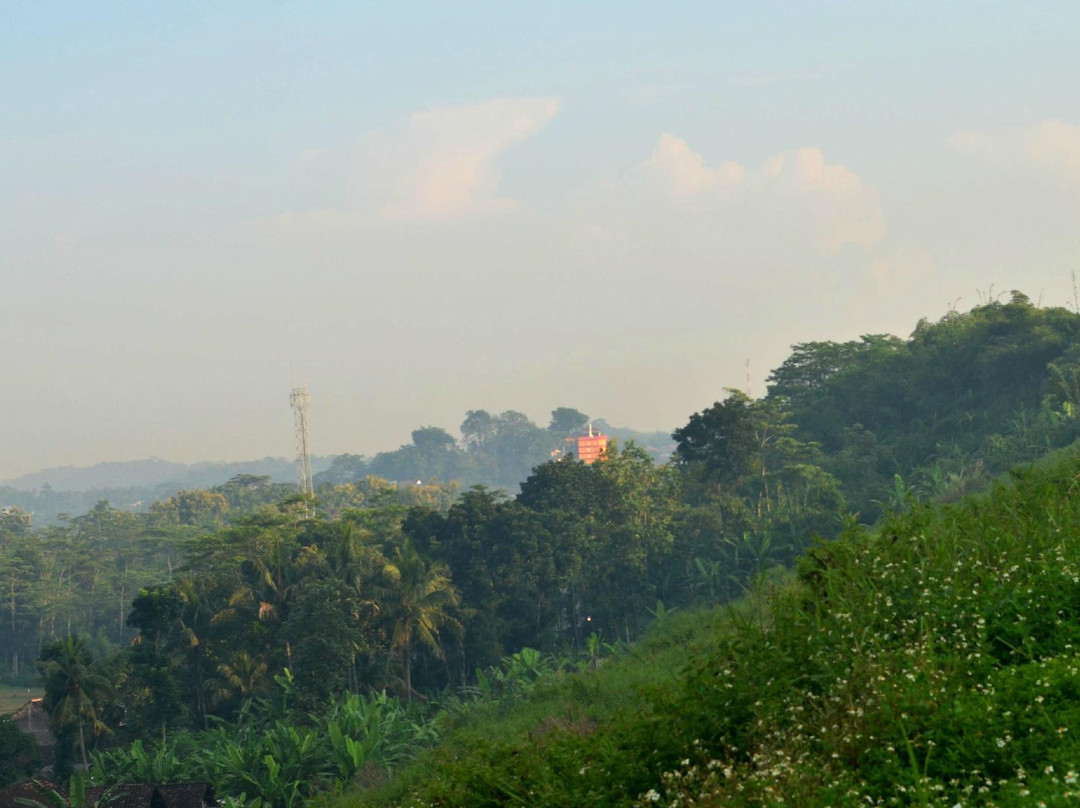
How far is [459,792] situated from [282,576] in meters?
35.3

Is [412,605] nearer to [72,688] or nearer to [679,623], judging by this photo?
[72,688]

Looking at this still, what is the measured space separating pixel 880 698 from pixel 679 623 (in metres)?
20.3

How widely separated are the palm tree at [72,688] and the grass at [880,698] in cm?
3169

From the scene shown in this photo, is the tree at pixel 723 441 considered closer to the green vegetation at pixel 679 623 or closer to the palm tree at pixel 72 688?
the green vegetation at pixel 679 623

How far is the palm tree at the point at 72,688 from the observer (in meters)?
37.4

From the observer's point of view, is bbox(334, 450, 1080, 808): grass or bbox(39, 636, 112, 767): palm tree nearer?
bbox(334, 450, 1080, 808): grass

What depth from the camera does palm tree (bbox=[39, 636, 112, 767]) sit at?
37375 mm

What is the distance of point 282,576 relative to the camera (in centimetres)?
4275

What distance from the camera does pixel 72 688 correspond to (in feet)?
123

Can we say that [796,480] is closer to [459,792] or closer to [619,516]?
[619,516]

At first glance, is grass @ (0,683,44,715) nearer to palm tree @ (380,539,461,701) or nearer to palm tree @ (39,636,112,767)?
palm tree @ (39,636,112,767)

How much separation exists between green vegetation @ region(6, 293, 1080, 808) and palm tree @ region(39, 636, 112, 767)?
7cm

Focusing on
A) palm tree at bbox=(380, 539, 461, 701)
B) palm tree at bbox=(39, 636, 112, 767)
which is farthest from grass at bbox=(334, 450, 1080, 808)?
palm tree at bbox=(39, 636, 112, 767)

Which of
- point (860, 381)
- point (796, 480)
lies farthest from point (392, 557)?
point (860, 381)
